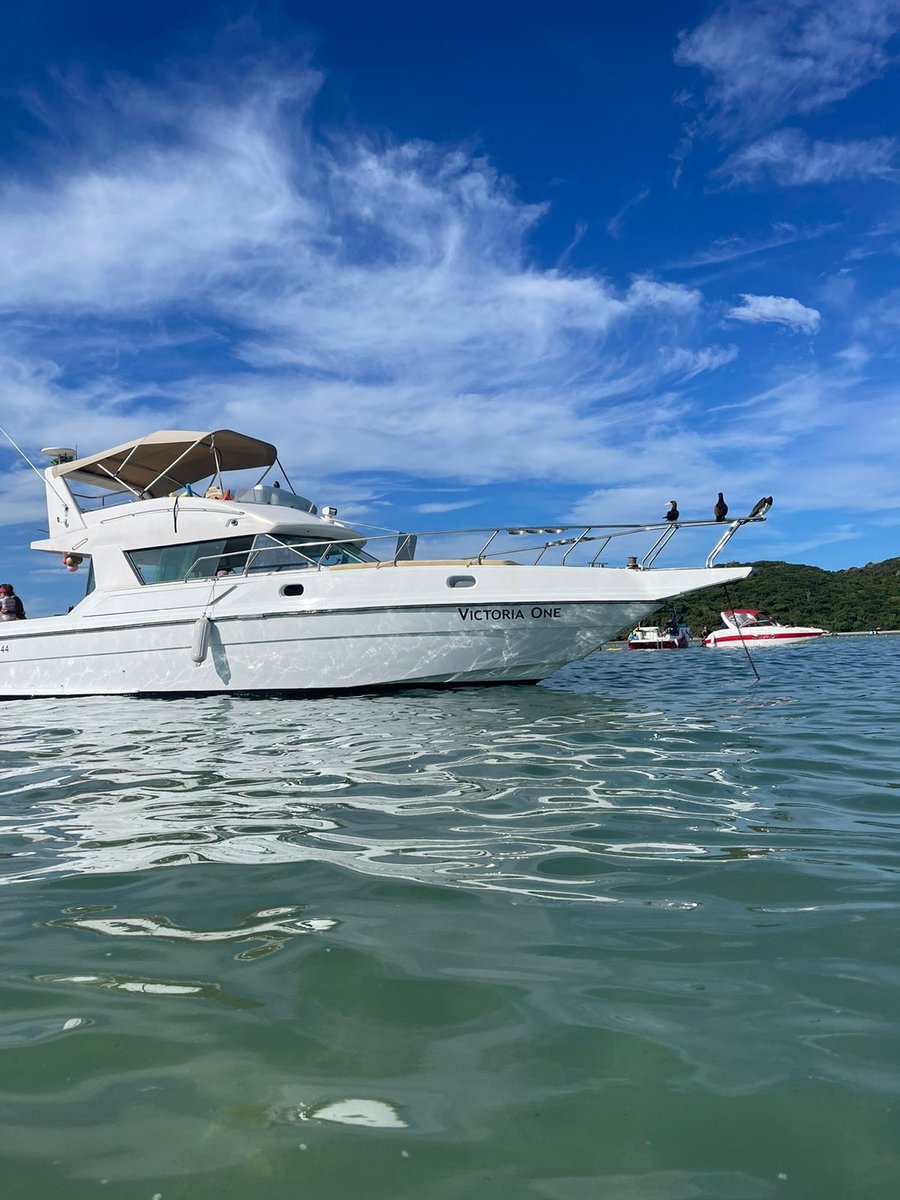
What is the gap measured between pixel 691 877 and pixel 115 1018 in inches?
79.2

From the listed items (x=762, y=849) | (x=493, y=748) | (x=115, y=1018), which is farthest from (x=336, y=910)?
(x=493, y=748)

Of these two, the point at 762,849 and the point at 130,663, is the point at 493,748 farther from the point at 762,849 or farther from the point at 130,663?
the point at 130,663

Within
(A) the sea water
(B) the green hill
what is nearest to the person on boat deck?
(A) the sea water

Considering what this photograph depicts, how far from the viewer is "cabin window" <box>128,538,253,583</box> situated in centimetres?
1238

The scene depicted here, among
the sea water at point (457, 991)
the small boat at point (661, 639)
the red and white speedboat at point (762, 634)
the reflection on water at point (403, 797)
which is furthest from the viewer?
the small boat at point (661, 639)

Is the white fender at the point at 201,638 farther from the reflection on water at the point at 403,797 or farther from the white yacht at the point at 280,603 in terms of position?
the reflection on water at the point at 403,797

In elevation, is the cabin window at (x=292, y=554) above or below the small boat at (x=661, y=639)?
above

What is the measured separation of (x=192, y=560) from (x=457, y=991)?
11.3 m

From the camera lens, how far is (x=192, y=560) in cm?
1261

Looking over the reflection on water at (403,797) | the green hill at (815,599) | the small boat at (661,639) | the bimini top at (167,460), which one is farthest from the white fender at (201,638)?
the green hill at (815,599)

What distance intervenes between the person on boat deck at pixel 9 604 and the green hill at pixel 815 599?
5813 centimetres

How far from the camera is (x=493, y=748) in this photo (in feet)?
20.6

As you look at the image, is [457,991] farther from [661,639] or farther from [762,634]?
[661,639]

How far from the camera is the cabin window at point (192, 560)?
12375 mm
